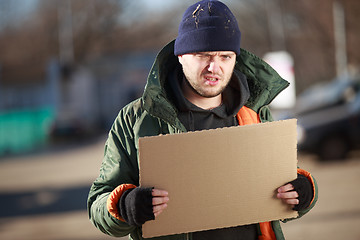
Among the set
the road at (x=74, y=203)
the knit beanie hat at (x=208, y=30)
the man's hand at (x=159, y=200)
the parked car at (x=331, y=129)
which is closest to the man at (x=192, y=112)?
the knit beanie hat at (x=208, y=30)

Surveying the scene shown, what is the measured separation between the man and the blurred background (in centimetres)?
401

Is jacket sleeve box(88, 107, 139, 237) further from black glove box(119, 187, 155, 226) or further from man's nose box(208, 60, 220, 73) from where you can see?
man's nose box(208, 60, 220, 73)

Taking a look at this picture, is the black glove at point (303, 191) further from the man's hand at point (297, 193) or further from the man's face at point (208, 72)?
the man's face at point (208, 72)

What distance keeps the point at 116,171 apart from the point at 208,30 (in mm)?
722

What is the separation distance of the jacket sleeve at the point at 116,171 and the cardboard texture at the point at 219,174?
0.70 ft

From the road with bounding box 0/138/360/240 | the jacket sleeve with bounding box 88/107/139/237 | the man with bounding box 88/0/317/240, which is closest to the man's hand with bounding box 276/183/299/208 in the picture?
the man with bounding box 88/0/317/240

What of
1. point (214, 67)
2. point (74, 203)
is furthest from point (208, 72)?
point (74, 203)

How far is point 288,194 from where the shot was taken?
214 centimetres

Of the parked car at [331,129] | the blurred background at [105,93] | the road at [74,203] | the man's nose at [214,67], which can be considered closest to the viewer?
the man's nose at [214,67]

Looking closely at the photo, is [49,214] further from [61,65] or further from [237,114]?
[61,65]

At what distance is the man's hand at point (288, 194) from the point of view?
214 centimetres

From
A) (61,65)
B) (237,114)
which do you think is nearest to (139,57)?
(61,65)

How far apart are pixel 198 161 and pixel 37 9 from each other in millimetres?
56740

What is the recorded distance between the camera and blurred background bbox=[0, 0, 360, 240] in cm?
807
